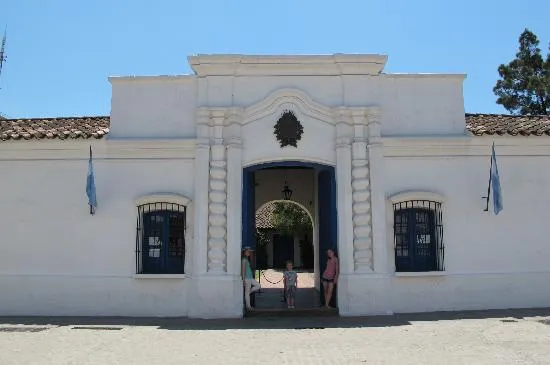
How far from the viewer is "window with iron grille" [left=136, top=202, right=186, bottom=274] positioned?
11781 millimetres

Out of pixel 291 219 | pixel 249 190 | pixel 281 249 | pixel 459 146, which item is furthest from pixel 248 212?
pixel 281 249

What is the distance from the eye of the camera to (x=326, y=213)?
13.0m

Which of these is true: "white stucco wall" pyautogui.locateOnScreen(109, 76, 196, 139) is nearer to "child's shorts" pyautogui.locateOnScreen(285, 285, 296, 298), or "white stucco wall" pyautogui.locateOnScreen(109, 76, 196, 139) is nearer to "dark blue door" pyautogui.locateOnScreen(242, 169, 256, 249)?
"dark blue door" pyautogui.locateOnScreen(242, 169, 256, 249)

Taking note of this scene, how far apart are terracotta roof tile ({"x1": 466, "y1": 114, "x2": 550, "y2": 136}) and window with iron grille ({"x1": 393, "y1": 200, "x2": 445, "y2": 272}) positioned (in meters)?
2.22

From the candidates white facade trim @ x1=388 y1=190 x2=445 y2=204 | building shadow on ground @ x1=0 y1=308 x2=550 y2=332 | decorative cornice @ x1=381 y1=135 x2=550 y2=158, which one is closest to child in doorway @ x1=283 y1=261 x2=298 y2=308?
building shadow on ground @ x1=0 y1=308 x2=550 y2=332

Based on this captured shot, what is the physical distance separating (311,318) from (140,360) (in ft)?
15.3

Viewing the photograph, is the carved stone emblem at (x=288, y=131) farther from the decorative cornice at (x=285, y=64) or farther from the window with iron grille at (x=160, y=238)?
the window with iron grille at (x=160, y=238)

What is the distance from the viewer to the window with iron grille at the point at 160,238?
464 inches

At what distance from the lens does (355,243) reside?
11.5 m

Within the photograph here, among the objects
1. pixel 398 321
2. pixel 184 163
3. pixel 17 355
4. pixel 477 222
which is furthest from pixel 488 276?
pixel 17 355

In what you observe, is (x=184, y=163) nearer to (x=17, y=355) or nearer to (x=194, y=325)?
(x=194, y=325)

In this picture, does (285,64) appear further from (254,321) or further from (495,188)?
(254,321)

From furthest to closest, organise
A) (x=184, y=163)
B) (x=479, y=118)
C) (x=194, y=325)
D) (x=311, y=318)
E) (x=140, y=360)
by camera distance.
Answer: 1. (x=479, y=118)
2. (x=184, y=163)
3. (x=311, y=318)
4. (x=194, y=325)
5. (x=140, y=360)

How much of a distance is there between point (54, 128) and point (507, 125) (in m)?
11.5
